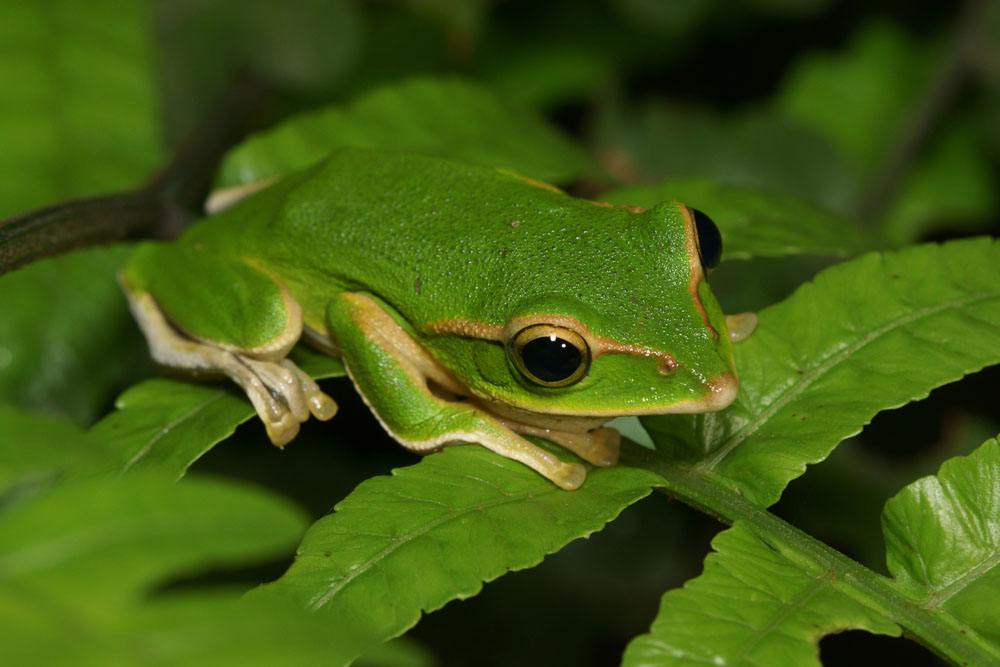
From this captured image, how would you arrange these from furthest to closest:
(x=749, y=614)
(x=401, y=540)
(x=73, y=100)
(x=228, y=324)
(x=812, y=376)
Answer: (x=73, y=100)
(x=228, y=324)
(x=812, y=376)
(x=401, y=540)
(x=749, y=614)

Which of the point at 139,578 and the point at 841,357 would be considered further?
the point at 841,357

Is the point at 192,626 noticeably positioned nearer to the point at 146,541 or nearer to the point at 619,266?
the point at 146,541

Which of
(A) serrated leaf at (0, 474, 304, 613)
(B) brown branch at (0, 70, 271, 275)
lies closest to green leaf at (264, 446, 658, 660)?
(A) serrated leaf at (0, 474, 304, 613)

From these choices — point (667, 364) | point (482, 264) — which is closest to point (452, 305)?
point (482, 264)

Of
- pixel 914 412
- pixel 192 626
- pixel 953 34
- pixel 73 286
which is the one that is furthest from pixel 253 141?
pixel 953 34

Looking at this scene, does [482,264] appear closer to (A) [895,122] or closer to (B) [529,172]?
(B) [529,172]

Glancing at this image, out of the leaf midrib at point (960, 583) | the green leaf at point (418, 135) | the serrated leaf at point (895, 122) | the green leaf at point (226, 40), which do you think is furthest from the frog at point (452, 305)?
the serrated leaf at point (895, 122)
